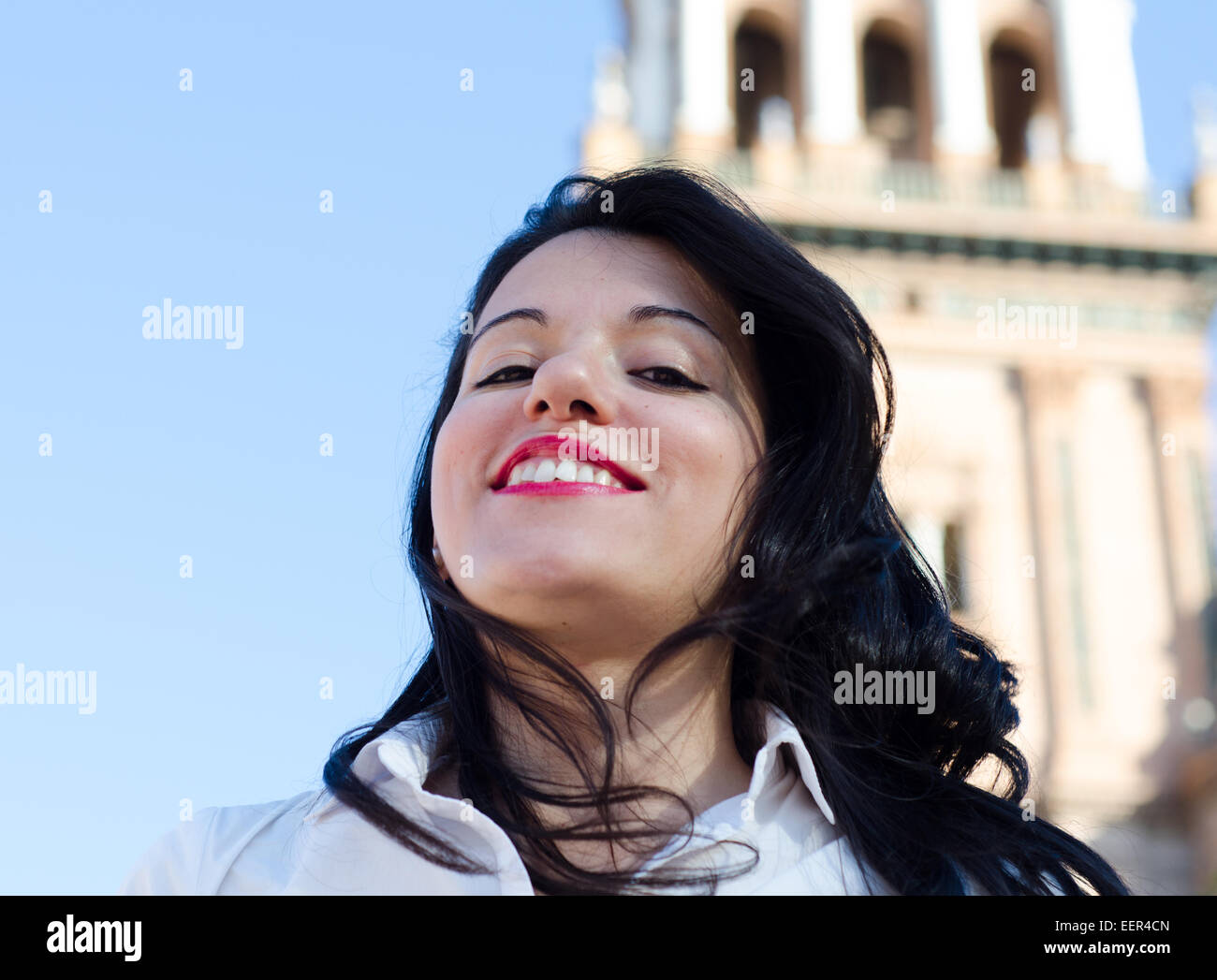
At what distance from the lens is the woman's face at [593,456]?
2.50m

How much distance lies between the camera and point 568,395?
8.48 ft

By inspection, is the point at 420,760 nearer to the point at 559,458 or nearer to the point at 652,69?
the point at 559,458

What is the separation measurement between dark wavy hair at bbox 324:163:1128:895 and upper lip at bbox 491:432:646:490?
0.24m

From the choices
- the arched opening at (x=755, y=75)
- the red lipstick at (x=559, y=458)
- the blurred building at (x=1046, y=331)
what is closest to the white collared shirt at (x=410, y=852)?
the red lipstick at (x=559, y=458)

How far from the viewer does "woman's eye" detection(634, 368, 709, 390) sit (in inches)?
108

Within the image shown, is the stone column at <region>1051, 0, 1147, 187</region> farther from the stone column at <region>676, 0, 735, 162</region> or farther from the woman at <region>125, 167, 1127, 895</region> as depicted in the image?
the woman at <region>125, 167, 1127, 895</region>

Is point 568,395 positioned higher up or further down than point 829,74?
further down

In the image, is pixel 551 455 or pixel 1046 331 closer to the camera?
pixel 551 455

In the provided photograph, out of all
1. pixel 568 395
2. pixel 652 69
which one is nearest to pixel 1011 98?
pixel 652 69

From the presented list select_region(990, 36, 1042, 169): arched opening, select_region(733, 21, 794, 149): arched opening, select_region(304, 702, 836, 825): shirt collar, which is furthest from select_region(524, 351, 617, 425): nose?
select_region(990, 36, 1042, 169): arched opening

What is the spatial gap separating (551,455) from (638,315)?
37 cm

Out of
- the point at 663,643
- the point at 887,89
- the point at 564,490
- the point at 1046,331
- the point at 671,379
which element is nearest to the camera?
the point at 564,490
